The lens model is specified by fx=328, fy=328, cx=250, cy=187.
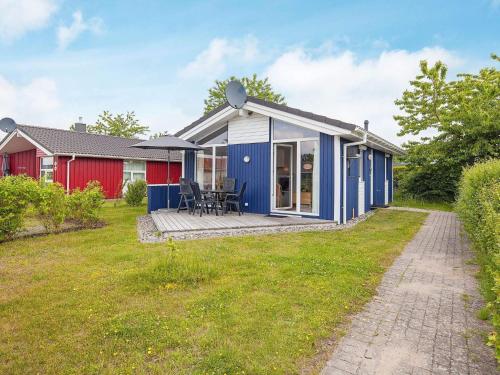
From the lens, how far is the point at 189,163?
37.3ft

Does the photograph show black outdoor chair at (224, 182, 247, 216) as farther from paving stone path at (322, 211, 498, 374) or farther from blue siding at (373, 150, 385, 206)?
blue siding at (373, 150, 385, 206)

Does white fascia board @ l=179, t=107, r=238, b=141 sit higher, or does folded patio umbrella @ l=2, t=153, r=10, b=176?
white fascia board @ l=179, t=107, r=238, b=141

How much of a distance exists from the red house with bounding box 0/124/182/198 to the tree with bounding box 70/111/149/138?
630 inches

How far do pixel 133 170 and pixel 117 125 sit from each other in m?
20.8

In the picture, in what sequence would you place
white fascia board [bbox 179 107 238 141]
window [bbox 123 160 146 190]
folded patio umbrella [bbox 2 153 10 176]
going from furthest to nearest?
folded patio umbrella [bbox 2 153 10 176] < window [bbox 123 160 146 190] < white fascia board [bbox 179 107 238 141]

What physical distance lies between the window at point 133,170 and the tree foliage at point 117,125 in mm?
20054

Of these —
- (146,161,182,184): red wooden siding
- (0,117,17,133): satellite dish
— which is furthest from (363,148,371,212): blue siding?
(0,117,17,133): satellite dish

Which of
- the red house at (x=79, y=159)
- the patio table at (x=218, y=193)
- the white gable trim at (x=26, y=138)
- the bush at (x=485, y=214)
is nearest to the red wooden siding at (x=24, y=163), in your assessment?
the red house at (x=79, y=159)

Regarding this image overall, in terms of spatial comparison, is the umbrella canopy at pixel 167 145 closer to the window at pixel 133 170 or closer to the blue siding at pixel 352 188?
the blue siding at pixel 352 188

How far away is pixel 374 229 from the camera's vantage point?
7.81m

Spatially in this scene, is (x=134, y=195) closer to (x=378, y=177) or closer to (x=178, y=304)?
(x=378, y=177)

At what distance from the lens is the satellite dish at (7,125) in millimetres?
16094

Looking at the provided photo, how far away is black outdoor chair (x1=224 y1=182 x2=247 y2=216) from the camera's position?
30.1 feet

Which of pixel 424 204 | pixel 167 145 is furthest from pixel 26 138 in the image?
pixel 424 204
